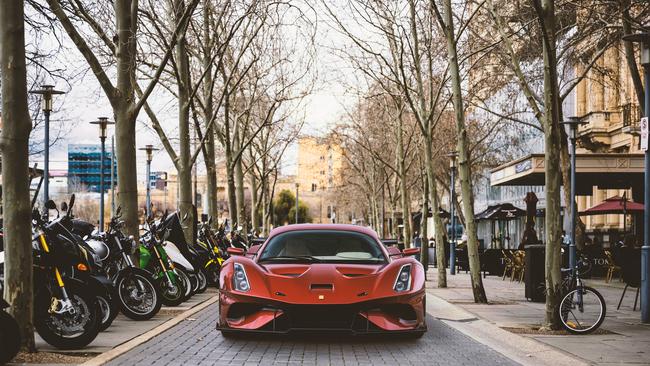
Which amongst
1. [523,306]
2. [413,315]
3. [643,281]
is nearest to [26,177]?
[413,315]

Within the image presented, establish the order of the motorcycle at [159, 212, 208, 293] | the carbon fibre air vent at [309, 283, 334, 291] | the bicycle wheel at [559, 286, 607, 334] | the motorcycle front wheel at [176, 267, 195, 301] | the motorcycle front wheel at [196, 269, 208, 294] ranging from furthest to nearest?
the motorcycle front wheel at [196, 269, 208, 294] < the motorcycle front wheel at [176, 267, 195, 301] < the motorcycle at [159, 212, 208, 293] < the bicycle wheel at [559, 286, 607, 334] < the carbon fibre air vent at [309, 283, 334, 291]

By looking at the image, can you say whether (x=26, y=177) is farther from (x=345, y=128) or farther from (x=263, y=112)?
(x=345, y=128)

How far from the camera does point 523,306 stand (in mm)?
17625

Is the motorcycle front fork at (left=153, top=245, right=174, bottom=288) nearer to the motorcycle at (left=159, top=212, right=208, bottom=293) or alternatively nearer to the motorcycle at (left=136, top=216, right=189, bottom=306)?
the motorcycle at (left=136, top=216, right=189, bottom=306)

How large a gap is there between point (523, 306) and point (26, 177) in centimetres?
1078

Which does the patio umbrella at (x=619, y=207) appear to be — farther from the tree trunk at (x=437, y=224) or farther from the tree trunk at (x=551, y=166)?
the tree trunk at (x=551, y=166)

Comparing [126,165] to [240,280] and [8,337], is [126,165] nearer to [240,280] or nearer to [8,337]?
[240,280]

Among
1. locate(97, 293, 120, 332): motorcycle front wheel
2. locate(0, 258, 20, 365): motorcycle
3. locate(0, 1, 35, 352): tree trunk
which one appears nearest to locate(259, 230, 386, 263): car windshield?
locate(97, 293, 120, 332): motorcycle front wheel

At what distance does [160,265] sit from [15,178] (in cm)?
692

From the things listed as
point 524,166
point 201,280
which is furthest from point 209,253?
point 524,166

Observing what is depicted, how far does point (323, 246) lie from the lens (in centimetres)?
1200

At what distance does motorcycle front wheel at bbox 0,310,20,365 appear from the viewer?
323 inches

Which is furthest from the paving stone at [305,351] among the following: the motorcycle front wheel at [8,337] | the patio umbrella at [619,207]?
the patio umbrella at [619,207]

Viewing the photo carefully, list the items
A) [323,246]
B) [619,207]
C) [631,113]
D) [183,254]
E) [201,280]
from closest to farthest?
1. [323,246]
2. [183,254]
3. [201,280]
4. [619,207]
5. [631,113]
